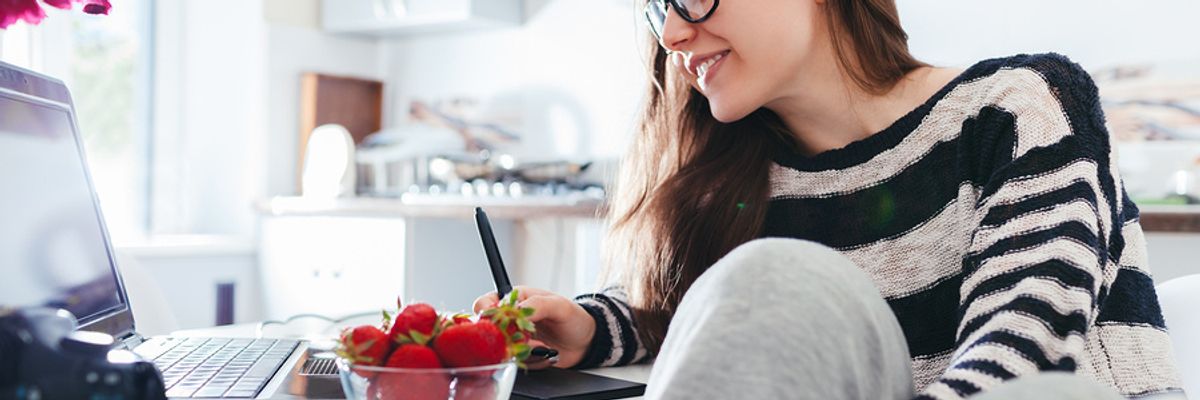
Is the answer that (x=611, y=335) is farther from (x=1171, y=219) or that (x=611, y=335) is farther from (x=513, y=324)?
(x=1171, y=219)

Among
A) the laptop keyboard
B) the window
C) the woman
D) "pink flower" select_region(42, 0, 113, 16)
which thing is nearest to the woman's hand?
the woman

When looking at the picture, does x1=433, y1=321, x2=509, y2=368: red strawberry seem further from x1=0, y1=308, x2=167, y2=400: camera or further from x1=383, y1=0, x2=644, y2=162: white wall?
x1=383, y1=0, x2=644, y2=162: white wall

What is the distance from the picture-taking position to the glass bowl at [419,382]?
2.25 feet

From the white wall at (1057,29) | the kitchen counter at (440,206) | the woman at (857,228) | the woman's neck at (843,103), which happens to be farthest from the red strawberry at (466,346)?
the white wall at (1057,29)

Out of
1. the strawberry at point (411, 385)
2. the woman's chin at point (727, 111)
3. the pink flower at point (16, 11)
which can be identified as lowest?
the strawberry at point (411, 385)

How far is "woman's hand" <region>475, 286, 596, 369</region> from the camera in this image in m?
1.09

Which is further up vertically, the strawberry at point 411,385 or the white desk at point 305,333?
the strawberry at point 411,385

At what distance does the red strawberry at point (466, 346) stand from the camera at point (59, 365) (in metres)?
0.19

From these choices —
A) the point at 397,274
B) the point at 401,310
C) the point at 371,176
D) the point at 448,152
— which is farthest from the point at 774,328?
the point at 371,176

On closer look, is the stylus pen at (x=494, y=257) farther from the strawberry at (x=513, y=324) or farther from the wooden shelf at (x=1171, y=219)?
the wooden shelf at (x=1171, y=219)

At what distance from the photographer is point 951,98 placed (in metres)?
1.12

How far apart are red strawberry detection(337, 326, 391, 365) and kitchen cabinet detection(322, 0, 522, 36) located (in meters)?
2.84

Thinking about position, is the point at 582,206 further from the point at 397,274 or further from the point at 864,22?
the point at 864,22

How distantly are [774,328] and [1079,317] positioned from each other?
11.3 inches
